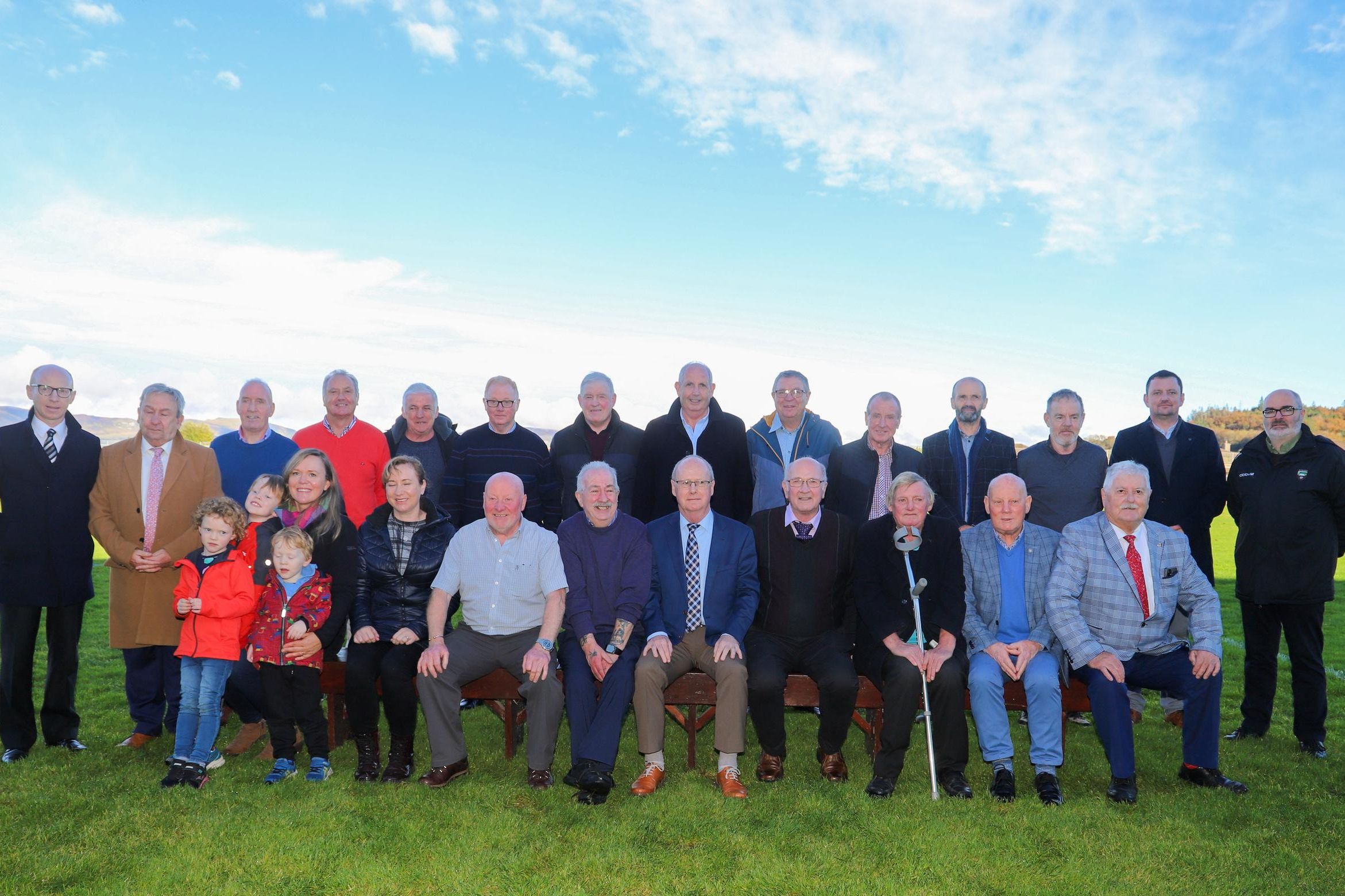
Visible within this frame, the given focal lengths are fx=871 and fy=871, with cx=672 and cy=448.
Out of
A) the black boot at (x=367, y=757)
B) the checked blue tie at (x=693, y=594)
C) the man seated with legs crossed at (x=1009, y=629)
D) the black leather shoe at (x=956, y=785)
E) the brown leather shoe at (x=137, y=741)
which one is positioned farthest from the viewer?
the brown leather shoe at (x=137, y=741)

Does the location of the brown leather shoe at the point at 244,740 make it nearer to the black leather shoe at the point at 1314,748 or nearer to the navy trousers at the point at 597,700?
the navy trousers at the point at 597,700

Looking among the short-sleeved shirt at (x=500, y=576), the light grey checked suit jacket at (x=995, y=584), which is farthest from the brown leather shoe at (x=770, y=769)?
the short-sleeved shirt at (x=500, y=576)

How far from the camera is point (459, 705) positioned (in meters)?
5.11

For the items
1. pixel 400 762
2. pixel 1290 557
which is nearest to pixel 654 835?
pixel 400 762

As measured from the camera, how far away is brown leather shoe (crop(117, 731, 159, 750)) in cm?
562

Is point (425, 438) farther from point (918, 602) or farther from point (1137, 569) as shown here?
point (1137, 569)

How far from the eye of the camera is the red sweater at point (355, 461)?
6305 millimetres

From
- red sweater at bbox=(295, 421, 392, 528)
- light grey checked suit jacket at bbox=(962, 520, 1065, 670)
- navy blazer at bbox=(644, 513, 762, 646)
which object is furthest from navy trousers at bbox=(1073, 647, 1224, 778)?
red sweater at bbox=(295, 421, 392, 528)

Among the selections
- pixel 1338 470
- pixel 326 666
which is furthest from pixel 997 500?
pixel 326 666

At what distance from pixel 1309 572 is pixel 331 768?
21.1 feet

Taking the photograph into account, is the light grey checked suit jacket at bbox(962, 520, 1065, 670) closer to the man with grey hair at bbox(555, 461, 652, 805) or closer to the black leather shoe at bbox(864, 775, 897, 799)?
the black leather shoe at bbox(864, 775, 897, 799)

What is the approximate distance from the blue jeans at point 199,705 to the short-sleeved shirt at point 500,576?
4.42 feet

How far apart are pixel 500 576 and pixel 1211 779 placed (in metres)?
4.32

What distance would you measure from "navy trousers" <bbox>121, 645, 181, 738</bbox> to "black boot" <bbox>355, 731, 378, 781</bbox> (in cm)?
149
